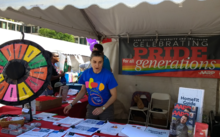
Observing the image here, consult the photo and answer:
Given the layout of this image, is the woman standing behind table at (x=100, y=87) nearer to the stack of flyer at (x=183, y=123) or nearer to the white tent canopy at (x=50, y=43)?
the stack of flyer at (x=183, y=123)

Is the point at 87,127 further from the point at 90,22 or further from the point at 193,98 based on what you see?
the point at 90,22

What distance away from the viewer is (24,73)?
1.62 m

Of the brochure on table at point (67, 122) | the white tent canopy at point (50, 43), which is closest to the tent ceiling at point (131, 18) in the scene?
the brochure on table at point (67, 122)

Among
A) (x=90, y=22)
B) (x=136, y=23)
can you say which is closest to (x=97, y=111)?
(x=136, y=23)

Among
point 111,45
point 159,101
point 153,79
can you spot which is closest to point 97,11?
point 111,45

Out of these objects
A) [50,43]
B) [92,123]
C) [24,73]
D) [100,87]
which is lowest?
[92,123]

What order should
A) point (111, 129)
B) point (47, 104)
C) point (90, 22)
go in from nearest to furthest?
point (111, 129) → point (47, 104) → point (90, 22)

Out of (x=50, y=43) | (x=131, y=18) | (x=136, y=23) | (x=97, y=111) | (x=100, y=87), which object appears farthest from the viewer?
(x=50, y=43)

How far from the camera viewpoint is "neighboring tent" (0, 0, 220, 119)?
2.66 meters

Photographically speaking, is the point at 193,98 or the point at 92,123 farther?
the point at 92,123

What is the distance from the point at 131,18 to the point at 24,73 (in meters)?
2.17

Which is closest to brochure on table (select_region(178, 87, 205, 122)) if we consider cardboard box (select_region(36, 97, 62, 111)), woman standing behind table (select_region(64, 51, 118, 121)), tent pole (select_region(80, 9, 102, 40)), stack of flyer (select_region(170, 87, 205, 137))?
stack of flyer (select_region(170, 87, 205, 137))

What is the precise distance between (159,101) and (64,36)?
28134 mm

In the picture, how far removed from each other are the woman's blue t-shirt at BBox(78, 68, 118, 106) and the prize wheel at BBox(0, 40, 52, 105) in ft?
1.93
